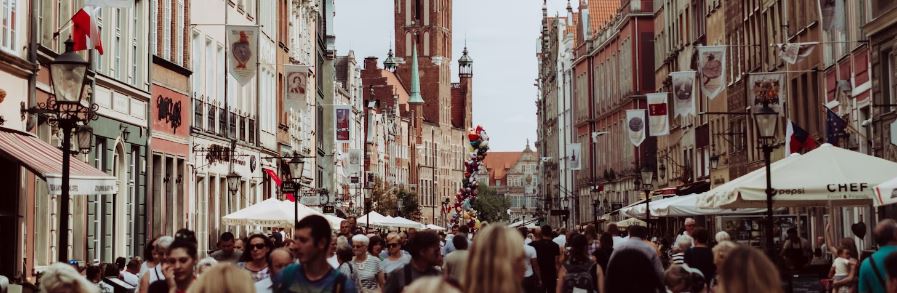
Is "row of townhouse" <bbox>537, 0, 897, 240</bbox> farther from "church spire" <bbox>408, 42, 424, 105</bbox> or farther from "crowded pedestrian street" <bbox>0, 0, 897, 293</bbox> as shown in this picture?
"church spire" <bbox>408, 42, 424, 105</bbox>

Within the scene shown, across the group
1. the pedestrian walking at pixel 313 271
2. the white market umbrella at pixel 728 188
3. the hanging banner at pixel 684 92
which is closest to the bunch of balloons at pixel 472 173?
the hanging banner at pixel 684 92

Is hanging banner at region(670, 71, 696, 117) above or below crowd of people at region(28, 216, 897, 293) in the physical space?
above

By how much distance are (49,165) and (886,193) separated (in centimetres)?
981

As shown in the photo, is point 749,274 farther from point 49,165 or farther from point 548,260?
point 49,165

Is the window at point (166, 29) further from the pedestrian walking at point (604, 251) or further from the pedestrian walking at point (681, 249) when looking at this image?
the pedestrian walking at point (604, 251)

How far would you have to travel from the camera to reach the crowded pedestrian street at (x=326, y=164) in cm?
1073

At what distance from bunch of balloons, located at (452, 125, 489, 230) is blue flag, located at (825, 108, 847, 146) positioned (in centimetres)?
5875

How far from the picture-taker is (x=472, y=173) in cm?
9781

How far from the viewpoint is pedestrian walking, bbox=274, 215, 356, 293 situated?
899cm

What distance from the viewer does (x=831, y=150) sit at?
63.4ft

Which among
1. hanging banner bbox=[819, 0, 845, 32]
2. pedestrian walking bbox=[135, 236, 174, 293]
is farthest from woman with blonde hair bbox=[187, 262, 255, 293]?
hanging banner bbox=[819, 0, 845, 32]

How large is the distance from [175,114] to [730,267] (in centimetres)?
2702

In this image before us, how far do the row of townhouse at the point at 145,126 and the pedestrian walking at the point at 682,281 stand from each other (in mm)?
6300

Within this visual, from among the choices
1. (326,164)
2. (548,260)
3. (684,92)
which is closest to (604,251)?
(548,260)
